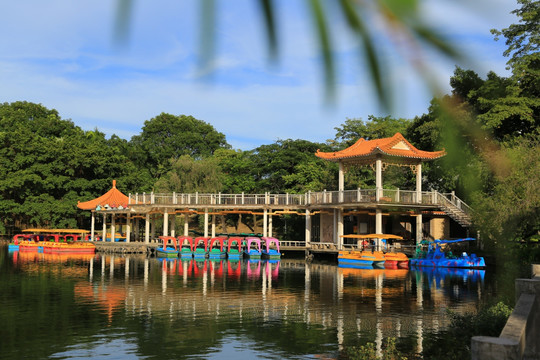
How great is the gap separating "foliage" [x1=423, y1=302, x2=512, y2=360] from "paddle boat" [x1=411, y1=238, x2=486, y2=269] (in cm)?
1905

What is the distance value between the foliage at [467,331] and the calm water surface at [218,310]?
0.68 m

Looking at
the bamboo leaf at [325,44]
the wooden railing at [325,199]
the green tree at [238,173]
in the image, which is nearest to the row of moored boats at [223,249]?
the wooden railing at [325,199]

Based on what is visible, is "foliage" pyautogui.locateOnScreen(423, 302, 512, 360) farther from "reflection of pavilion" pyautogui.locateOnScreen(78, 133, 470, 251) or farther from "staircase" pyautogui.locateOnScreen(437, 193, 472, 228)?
"staircase" pyautogui.locateOnScreen(437, 193, 472, 228)

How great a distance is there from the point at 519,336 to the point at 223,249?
37.0m

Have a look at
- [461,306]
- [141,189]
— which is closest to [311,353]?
[461,306]

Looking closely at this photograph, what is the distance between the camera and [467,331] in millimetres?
10852

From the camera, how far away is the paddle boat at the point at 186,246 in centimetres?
3985

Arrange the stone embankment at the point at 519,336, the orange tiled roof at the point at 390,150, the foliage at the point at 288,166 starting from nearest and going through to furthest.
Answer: the stone embankment at the point at 519,336 → the orange tiled roof at the point at 390,150 → the foliage at the point at 288,166

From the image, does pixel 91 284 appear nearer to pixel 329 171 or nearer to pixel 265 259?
pixel 265 259

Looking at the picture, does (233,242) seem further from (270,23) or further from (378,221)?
(270,23)

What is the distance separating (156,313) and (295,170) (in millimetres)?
35050

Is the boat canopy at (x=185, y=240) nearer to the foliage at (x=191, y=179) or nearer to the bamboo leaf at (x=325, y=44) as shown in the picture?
the foliage at (x=191, y=179)

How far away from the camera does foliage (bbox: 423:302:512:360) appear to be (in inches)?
384

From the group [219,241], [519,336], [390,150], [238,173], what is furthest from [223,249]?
[519,336]
